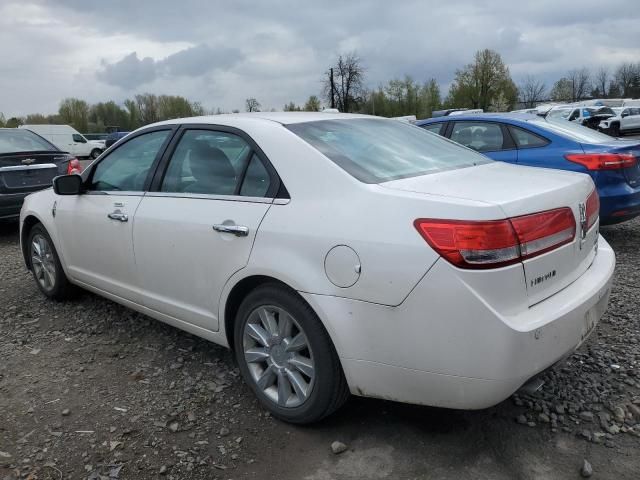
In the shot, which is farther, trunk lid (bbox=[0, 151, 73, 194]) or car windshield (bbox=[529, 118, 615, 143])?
trunk lid (bbox=[0, 151, 73, 194])

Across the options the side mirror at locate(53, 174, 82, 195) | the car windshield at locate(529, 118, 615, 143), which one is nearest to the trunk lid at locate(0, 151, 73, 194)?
the side mirror at locate(53, 174, 82, 195)

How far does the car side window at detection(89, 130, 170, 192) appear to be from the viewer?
3.63m

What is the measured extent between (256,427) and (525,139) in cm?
473

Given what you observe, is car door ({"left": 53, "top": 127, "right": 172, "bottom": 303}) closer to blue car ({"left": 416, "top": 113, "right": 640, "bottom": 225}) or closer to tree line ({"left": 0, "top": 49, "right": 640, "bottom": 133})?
A: blue car ({"left": 416, "top": 113, "right": 640, "bottom": 225})

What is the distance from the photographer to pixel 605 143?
579 centimetres

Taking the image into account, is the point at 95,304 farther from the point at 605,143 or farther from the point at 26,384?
the point at 605,143

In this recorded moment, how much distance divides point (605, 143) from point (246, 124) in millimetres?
4309

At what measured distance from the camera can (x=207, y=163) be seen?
10.7ft

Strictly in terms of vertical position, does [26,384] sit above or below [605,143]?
below

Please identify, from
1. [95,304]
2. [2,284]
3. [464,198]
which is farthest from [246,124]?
[2,284]

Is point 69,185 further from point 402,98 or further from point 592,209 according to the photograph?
point 402,98

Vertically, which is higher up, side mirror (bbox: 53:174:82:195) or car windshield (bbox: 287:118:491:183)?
car windshield (bbox: 287:118:491:183)

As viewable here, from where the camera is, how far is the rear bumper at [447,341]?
6.97 feet

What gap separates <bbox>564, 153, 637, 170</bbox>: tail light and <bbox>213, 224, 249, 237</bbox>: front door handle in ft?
13.8
